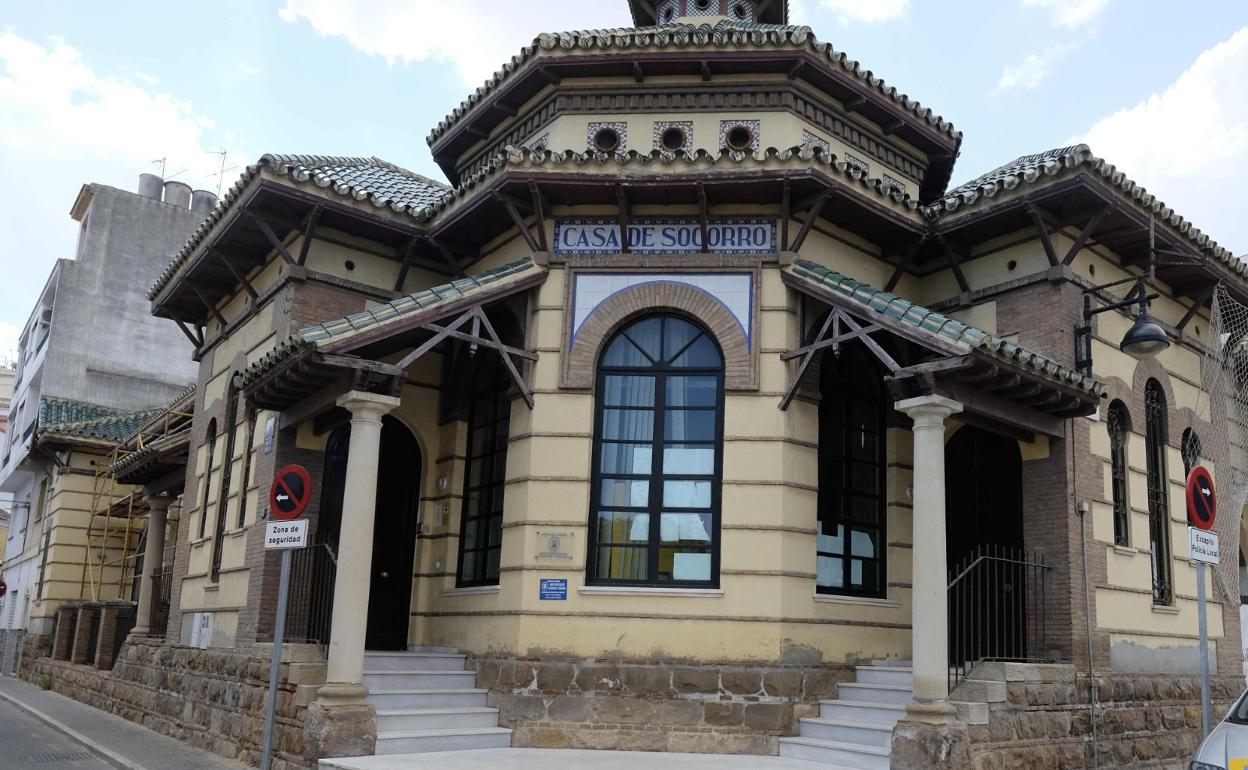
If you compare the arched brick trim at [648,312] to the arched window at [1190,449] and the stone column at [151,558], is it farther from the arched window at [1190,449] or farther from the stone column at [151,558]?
the stone column at [151,558]

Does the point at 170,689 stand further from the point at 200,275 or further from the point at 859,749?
the point at 859,749

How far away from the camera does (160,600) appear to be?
64.4 feet

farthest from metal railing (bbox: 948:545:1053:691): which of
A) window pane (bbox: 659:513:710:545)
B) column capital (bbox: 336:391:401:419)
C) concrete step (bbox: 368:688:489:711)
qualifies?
column capital (bbox: 336:391:401:419)

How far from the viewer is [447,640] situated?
13.4 metres

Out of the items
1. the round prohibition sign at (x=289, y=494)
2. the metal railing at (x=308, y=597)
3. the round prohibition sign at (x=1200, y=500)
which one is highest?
the round prohibition sign at (x=1200, y=500)

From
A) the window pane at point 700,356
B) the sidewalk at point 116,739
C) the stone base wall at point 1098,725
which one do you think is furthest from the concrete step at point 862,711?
the sidewalk at point 116,739

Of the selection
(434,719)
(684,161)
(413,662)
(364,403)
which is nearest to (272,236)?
(364,403)

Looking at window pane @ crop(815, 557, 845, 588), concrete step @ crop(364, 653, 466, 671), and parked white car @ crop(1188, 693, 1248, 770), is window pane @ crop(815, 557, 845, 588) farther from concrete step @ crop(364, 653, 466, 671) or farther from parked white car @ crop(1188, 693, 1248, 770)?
parked white car @ crop(1188, 693, 1248, 770)

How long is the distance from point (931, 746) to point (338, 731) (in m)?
5.57

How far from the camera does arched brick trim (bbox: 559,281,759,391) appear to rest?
12406 millimetres

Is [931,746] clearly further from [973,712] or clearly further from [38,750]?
[38,750]

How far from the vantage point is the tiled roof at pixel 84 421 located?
91.9ft

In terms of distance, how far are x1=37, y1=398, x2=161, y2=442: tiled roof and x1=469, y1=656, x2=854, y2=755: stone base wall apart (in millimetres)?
19815

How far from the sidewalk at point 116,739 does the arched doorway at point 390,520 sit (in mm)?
2537
